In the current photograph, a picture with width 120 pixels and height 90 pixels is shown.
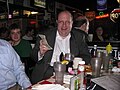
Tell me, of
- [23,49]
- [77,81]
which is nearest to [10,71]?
[77,81]

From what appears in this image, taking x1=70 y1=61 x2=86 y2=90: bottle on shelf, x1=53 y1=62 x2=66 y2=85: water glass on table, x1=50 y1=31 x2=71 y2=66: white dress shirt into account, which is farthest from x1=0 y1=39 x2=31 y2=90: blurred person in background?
x1=70 y1=61 x2=86 y2=90: bottle on shelf

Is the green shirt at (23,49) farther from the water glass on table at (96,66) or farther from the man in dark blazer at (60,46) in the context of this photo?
the water glass on table at (96,66)

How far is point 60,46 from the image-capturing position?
2.95m

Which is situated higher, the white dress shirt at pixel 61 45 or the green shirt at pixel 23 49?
the white dress shirt at pixel 61 45

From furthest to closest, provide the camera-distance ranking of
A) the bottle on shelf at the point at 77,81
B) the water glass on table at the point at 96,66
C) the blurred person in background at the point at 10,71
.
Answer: the blurred person in background at the point at 10,71
the water glass on table at the point at 96,66
the bottle on shelf at the point at 77,81

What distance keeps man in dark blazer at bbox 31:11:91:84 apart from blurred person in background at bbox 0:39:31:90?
0.37 m

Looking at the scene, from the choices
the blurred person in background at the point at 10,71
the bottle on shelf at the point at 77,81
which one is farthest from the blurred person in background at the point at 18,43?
the bottle on shelf at the point at 77,81

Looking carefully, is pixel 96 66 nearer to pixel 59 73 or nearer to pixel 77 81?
pixel 59 73

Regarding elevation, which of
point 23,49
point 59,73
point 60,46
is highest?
point 60,46

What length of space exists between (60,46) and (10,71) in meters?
0.84

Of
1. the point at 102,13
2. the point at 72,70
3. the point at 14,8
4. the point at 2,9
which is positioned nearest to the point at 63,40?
the point at 72,70

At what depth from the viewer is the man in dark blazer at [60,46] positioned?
273 centimetres

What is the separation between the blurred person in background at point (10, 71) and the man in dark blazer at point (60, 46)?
370 mm

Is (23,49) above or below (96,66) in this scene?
below
